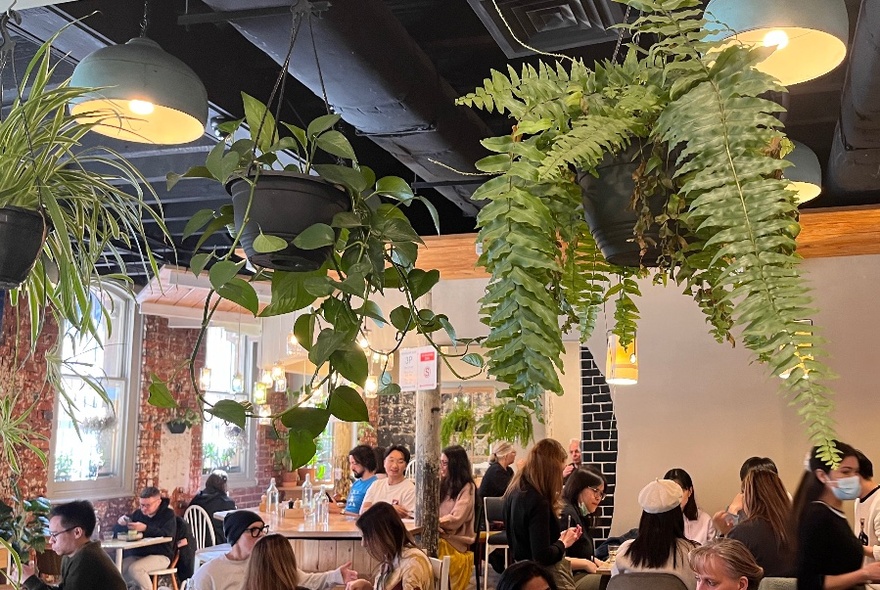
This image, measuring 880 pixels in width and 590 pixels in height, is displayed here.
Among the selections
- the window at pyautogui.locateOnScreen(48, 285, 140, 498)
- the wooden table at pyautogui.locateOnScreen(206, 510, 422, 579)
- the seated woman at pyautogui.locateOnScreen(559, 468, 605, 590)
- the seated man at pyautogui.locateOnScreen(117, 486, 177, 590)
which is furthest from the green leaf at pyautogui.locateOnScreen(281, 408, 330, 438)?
the window at pyautogui.locateOnScreen(48, 285, 140, 498)

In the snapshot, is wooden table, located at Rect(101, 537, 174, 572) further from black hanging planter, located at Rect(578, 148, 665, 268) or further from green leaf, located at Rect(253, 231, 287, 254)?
black hanging planter, located at Rect(578, 148, 665, 268)

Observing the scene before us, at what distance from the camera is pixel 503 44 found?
11.4 ft

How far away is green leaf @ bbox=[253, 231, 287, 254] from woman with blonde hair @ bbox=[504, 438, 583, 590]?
10.6 ft

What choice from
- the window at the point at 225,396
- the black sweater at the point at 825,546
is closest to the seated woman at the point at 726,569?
the black sweater at the point at 825,546

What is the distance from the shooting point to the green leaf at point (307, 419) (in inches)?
52.4

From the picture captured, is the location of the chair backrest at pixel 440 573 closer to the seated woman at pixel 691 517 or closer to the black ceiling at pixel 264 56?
the seated woman at pixel 691 517

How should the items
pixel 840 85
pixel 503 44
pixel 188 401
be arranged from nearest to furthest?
pixel 503 44, pixel 840 85, pixel 188 401

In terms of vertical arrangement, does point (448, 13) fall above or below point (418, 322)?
above

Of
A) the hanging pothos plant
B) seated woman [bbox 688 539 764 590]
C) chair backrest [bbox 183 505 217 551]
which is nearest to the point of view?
the hanging pothos plant

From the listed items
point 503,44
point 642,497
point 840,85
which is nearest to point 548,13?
point 503,44

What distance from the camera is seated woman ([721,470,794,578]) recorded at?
381 cm

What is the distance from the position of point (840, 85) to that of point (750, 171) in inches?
178

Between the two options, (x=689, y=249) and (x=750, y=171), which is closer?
(x=750, y=171)

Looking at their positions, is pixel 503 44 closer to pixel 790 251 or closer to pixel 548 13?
pixel 548 13
